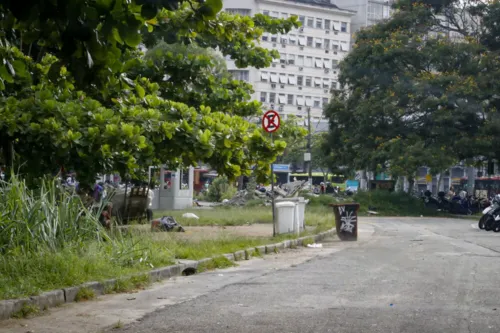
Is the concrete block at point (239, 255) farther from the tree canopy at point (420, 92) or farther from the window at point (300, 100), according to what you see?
the window at point (300, 100)

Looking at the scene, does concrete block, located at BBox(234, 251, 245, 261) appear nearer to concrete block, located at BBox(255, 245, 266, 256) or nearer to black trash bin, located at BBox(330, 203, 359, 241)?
concrete block, located at BBox(255, 245, 266, 256)

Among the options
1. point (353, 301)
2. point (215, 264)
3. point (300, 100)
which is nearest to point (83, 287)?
point (353, 301)

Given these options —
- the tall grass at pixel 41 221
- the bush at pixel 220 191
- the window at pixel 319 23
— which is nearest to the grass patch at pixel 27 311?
the tall grass at pixel 41 221

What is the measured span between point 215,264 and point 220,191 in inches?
1350

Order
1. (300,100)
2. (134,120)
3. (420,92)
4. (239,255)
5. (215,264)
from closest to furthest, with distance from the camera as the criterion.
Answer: (215,264) < (134,120) < (239,255) < (420,92) < (300,100)

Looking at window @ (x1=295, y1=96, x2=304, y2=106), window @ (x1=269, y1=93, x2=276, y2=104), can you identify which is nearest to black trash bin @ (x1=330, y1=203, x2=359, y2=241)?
window @ (x1=269, y1=93, x2=276, y2=104)

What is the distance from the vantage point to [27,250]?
9.28 metres

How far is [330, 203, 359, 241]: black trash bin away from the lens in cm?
1897

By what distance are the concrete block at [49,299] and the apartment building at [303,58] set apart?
73.9m

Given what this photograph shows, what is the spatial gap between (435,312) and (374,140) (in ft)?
105

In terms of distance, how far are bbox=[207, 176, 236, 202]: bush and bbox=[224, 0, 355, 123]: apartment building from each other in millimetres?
35586

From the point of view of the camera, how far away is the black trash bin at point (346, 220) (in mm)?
18969

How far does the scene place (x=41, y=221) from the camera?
969 cm

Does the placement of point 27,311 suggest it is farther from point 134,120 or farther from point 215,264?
point 134,120
